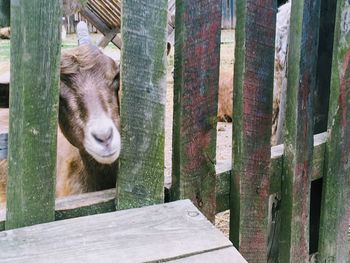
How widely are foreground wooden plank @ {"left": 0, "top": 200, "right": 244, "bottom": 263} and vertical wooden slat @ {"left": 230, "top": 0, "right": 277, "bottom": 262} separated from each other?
57 cm

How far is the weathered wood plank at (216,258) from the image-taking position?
7.50 ft

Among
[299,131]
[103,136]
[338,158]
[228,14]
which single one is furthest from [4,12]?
[228,14]

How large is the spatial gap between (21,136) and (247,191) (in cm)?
122

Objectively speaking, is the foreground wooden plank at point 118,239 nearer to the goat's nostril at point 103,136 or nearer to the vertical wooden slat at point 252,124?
the goat's nostril at point 103,136

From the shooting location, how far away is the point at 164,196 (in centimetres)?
290

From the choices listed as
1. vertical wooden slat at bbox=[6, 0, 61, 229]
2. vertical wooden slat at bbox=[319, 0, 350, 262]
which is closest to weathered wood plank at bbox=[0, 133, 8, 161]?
vertical wooden slat at bbox=[6, 0, 61, 229]

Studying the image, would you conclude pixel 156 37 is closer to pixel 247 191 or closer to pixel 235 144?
pixel 235 144

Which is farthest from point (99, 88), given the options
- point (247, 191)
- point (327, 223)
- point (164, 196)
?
point (327, 223)

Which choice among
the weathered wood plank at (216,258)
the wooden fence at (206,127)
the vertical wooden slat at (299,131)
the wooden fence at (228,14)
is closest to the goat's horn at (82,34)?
the wooden fence at (206,127)

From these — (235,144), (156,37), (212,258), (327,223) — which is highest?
(156,37)

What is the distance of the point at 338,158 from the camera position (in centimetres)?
349

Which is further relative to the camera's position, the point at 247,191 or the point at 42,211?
the point at 247,191

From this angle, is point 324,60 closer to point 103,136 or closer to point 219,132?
point 103,136

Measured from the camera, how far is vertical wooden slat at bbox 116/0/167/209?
253 centimetres
